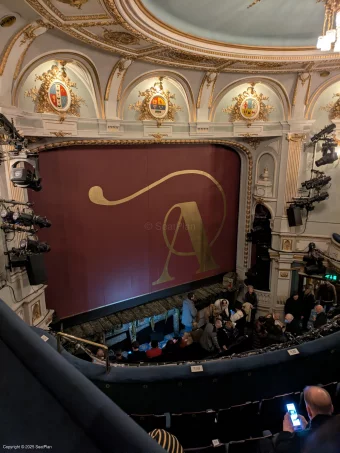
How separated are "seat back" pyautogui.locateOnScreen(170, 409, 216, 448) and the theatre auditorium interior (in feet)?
→ 0.07

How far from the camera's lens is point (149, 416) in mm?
3082

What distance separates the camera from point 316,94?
7527 millimetres

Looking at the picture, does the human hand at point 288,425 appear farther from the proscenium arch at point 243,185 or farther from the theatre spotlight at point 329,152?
the theatre spotlight at point 329,152

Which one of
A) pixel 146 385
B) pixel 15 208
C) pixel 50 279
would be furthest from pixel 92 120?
pixel 146 385

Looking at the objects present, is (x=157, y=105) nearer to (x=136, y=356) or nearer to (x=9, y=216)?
(x=9, y=216)

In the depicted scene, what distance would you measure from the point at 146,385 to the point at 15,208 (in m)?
3.58

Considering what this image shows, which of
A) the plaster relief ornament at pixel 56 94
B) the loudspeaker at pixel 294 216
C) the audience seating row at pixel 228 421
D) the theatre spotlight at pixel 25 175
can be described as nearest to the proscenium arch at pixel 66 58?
the plaster relief ornament at pixel 56 94

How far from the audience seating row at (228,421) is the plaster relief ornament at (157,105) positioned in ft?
18.5

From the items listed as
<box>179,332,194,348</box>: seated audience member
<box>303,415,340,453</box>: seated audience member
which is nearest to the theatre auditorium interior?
<box>303,415,340,453</box>: seated audience member

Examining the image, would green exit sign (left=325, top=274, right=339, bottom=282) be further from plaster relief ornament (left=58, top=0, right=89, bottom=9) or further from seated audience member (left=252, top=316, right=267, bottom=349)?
plaster relief ornament (left=58, top=0, right=89, bottom=9)

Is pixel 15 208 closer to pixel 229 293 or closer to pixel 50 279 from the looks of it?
pixel 50 279

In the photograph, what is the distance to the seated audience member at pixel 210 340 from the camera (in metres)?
5.40

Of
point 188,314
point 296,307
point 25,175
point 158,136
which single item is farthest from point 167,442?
point 296,307

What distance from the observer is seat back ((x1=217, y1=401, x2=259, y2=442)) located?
10.2ft
